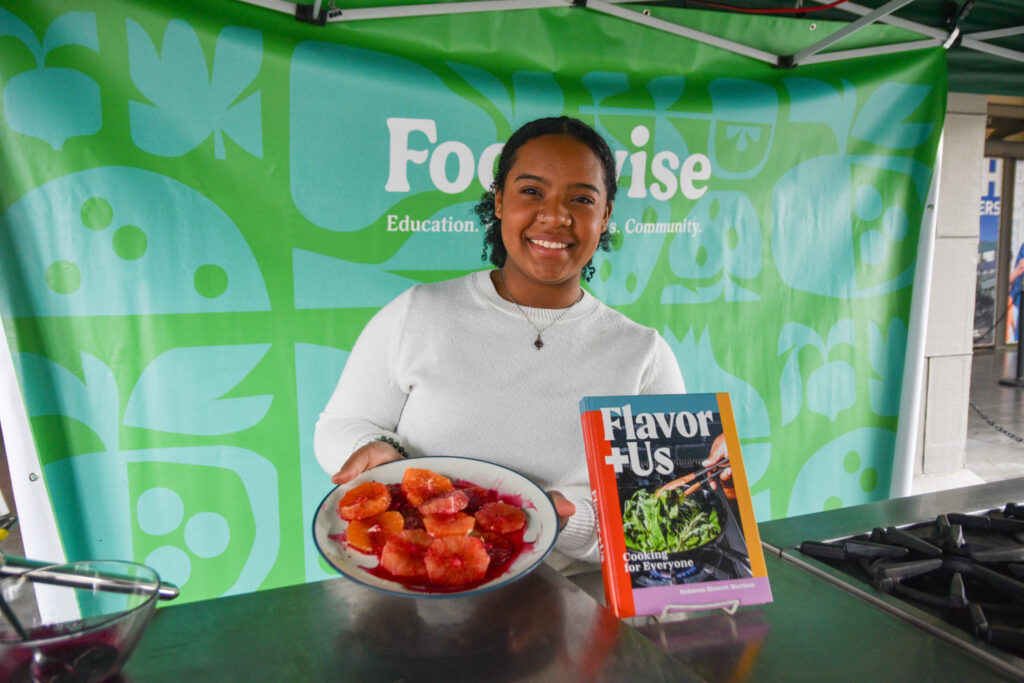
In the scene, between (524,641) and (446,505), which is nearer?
(524,641)

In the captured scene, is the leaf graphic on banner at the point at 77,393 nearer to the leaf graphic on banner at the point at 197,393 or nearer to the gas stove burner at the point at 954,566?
the leaf graphic on banner at the point at 197,393

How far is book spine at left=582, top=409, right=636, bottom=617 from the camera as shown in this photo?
2.95 ft

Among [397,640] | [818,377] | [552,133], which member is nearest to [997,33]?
[818,377]

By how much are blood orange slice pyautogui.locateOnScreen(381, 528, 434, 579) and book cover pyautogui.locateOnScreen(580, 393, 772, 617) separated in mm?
266

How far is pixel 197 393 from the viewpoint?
203 cm

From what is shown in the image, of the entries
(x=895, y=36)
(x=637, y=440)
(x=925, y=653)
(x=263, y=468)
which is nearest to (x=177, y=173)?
(x=263, y=468)

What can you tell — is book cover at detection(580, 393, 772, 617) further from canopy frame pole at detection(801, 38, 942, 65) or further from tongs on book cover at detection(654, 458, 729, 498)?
canopy frame pole at detection(801, 38, 942, 65)

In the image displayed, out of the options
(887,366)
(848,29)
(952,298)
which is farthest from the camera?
(952,298)

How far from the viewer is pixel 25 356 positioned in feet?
6.04

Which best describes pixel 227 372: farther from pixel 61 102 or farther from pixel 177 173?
pixel 61 102

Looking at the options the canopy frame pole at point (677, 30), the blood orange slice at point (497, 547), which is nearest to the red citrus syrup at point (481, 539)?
the blood orange slice at point (497, 547)

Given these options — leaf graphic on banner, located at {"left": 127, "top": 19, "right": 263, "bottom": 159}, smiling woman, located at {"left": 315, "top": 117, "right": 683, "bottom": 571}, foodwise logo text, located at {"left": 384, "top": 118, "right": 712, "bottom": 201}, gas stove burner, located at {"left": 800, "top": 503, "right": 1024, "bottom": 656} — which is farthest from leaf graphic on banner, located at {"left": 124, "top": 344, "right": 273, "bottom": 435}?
gas stove burner, located at {"left": 800, "top": 503, "right": 1024, "bottom": 656}

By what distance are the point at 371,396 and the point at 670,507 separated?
3.14 feet

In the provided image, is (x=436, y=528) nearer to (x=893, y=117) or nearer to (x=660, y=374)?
(x=660, y=374)
